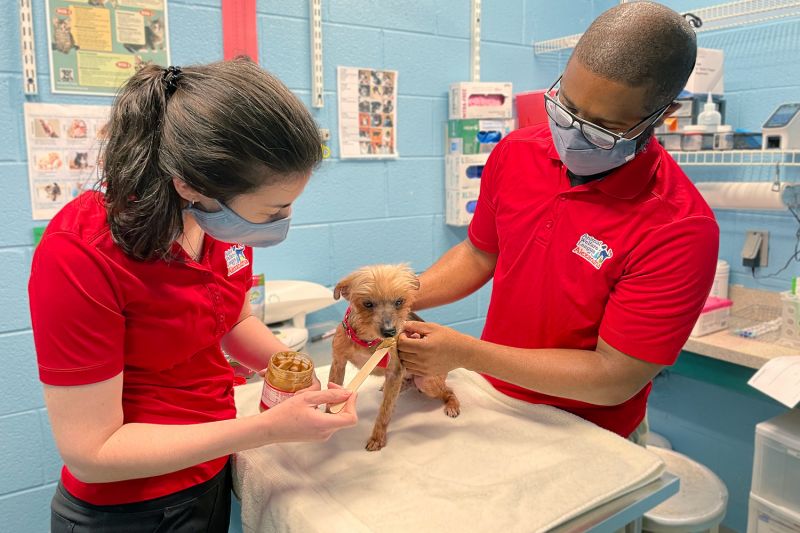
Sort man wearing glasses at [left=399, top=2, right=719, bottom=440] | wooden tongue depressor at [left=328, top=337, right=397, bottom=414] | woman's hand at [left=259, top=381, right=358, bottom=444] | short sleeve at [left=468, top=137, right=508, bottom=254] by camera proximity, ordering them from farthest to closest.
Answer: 1. short sleeve at [left=468, top=137, right=508, bottom=254]
2. man wearing glasses at [left=399, top=2, right=719, bottom=440]
3. wooden tongue depressor at [left=328, top=337, right=397, bottom=414]
4. woman's hand at [left=259, top=381, right=358, bottom=444]

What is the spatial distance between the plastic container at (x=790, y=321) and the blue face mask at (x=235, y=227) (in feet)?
7.14

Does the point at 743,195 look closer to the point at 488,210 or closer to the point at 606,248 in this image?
the point at 488,210

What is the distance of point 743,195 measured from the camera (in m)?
2.72

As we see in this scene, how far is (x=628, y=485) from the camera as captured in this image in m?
1.16

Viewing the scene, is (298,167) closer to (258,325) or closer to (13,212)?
(258,325)

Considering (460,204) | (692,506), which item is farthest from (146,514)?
(460,204)

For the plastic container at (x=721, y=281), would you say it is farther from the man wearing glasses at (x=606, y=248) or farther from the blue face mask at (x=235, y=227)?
the blue face mask at (x=235, y=227)

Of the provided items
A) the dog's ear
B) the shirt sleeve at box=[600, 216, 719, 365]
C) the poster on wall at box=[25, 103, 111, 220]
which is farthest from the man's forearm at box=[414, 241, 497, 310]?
the poster on wall at box=[25, 103, 111, 220]

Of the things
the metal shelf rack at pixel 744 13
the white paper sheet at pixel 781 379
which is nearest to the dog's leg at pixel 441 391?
the white paper sheet at pixel 781 379

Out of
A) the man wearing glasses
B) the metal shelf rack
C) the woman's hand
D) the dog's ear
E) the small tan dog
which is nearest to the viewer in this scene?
the woman's hand

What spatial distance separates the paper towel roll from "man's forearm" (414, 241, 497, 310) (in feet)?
5.26

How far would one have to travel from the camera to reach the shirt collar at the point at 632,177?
1.34 m

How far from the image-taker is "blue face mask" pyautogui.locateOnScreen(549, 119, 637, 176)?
52.4 inches

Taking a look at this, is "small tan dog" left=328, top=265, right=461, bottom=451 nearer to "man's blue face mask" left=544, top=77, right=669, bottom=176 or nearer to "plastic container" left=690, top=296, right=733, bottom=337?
"man's blue face mask" left=544, top=77, right=669, bottom=176
